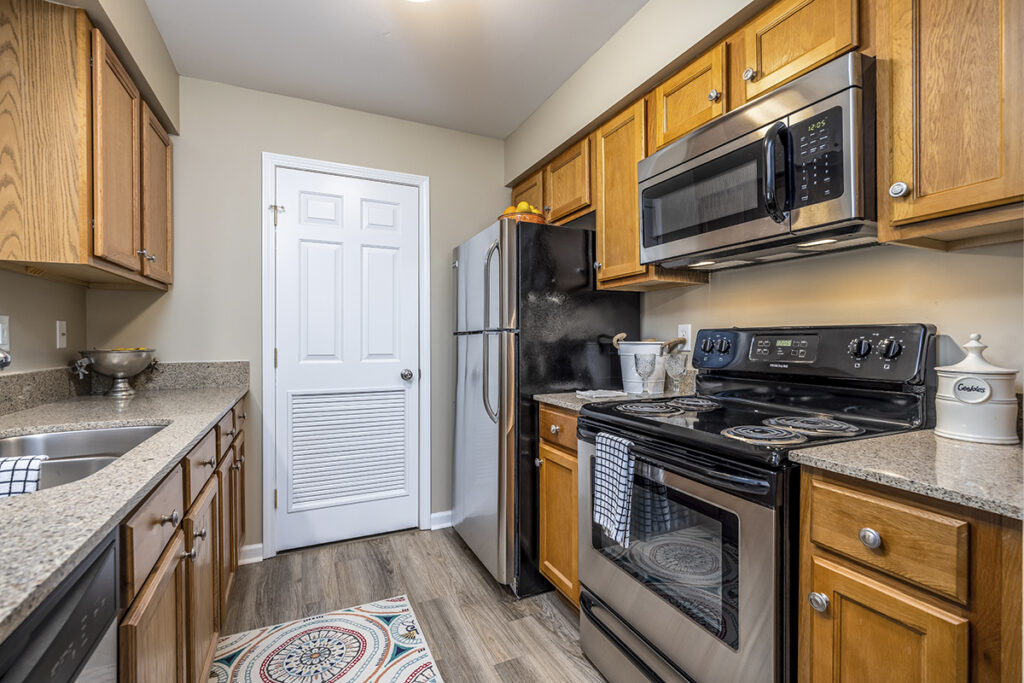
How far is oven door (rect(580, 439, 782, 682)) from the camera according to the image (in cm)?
109

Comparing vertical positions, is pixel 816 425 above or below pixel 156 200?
below

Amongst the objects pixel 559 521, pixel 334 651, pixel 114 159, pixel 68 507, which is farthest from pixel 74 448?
pixel 559 521

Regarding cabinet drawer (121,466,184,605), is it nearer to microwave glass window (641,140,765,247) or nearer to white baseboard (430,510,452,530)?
microwave glass window (641,140,765,247)

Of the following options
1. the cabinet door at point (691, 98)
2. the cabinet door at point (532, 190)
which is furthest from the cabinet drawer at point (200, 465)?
the cabinet door at point (532, 190)

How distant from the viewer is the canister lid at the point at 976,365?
107 centimetres

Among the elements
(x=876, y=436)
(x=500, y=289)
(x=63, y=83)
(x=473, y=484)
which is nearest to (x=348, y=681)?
(x=473, y=484)

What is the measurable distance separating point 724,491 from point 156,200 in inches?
96.4

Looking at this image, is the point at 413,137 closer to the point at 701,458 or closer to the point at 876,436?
the point at 701,458

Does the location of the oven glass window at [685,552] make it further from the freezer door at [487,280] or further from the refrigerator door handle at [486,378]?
the freezer door at [487,280]

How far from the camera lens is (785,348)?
1.64 meters

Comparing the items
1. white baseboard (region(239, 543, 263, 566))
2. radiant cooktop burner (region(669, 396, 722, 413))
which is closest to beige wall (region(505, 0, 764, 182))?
radiant cooktop burner (region(669, 396, 722, 413))

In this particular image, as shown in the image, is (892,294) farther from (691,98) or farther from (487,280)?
(487,280)

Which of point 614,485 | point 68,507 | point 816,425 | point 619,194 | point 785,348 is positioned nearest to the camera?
point 68,507

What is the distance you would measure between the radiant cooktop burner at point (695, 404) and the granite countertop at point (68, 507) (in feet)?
4.71
